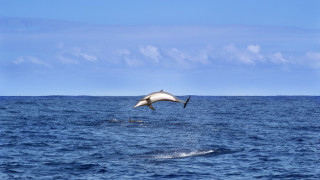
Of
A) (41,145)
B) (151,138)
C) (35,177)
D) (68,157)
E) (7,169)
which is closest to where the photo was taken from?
(35,177)

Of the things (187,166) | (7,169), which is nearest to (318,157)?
(187,166)

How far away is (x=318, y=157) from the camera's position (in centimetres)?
3650

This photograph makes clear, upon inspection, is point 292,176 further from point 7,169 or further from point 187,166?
point 7,169

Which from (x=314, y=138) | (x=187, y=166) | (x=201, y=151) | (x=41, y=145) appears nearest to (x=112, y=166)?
(x=187, y=166)

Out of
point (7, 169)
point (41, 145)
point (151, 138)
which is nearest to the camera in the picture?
point (7, 169)

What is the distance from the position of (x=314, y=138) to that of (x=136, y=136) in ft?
64.3

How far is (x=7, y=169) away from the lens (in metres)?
31.4

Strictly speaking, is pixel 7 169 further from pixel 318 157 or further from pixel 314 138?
pixel 314 138

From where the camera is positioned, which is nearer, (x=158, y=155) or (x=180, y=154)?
(x=158, y=155)

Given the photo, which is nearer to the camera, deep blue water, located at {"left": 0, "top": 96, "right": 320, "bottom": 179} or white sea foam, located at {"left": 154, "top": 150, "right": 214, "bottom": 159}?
deep blue water, located at {"left": 0, "top": 96, "right": 320, "bottom": 179}

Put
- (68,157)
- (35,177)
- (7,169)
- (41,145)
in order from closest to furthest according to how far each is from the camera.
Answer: (35,177), (7,169), (68,157), (41,145)

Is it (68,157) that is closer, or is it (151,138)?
(68,157)

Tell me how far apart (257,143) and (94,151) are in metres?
16.3

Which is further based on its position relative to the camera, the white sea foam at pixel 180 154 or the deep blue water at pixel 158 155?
the white sea foam at pixel 180 154
